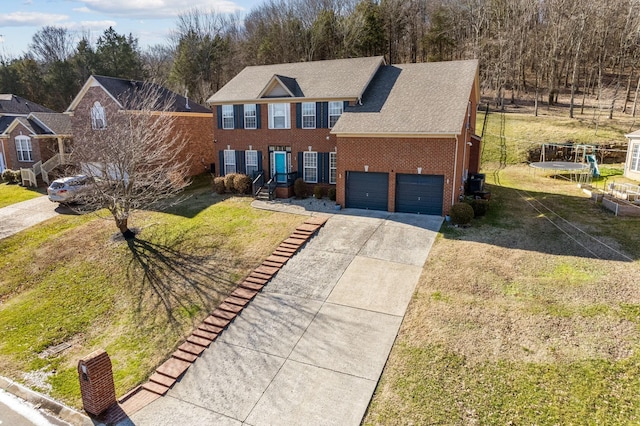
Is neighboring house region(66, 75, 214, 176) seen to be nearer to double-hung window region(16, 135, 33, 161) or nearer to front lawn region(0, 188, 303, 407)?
double-hung window region(16, 135, 33, 161)

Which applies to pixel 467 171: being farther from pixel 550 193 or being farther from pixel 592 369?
pixel 592 369

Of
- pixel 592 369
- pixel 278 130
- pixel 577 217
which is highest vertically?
pixel 278 130

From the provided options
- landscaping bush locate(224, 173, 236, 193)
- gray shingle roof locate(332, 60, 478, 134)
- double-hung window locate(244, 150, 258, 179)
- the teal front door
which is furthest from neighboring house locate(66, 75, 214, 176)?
gray shingle roof locate(332, 60, 478, 134)

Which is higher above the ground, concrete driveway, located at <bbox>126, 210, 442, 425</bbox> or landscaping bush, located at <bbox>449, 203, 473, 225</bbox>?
landscaping bush, located at <bbox>449, 203, 473, 225</bbox>

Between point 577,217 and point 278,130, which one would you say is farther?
point 278,130

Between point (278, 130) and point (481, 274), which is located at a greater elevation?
point (278, 130)

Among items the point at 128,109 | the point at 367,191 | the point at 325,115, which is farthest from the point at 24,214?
the point at 367,191

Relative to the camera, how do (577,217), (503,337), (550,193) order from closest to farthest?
(503,337) < (577,217) < (550,193)

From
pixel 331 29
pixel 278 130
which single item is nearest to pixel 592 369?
pixel 278 130
